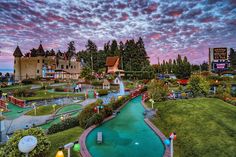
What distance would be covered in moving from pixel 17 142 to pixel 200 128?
11864mm

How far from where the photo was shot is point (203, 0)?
74.7 ft

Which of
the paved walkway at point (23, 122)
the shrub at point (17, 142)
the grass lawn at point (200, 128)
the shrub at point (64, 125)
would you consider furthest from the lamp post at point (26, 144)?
the paved walkway at point (23, 122)

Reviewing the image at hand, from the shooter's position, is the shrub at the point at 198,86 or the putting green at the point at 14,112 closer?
the putting green at the point at 14,112

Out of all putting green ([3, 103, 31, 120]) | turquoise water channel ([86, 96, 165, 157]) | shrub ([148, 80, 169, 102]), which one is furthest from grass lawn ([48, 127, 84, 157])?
shrub ([148, 80, 169, 102])

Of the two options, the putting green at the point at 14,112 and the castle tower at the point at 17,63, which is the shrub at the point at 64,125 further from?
the castle tower at the point at 17,63

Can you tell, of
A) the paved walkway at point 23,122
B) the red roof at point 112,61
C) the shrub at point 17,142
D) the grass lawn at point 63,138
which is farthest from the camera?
the red roof at point 112,61

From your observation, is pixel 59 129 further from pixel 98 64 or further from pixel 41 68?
pixel 98 64

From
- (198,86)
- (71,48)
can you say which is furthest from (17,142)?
(71,48)

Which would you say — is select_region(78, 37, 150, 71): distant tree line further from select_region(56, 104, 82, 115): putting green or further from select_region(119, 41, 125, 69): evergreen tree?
select_region(56, 104, 82, 115): putting green

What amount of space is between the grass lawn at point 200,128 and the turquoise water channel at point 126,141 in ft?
4.37

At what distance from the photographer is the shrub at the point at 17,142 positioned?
23.8 ft

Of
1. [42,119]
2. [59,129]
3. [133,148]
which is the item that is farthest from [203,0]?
[42,119]

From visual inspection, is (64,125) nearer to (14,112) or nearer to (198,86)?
(14,112)

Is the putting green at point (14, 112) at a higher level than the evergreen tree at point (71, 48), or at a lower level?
lower
